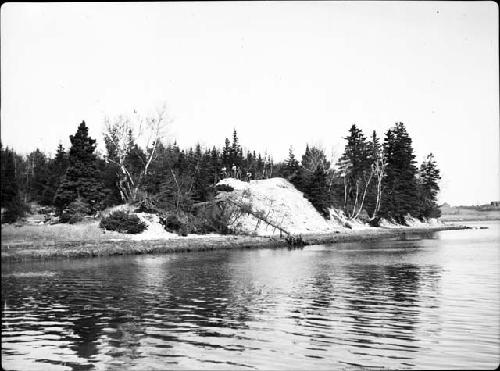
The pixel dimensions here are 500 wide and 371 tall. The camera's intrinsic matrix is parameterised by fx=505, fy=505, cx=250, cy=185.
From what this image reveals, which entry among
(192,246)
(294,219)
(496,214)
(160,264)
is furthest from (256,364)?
(496,214)

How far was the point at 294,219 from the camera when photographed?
231ft

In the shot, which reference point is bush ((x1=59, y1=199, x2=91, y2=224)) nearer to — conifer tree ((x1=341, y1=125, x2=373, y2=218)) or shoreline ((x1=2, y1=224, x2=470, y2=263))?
shoreline ((x1=2, y1=224, x2=470, y2=263))

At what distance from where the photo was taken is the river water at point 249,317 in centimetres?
1211

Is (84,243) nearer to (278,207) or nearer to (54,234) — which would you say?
(54,234)

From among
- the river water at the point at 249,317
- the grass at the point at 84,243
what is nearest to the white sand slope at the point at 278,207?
the grass at the point at 84,243

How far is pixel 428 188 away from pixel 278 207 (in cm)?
5137

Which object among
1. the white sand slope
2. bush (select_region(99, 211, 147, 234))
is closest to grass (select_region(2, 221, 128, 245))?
bush (select_region(99, 211, 147, 234))

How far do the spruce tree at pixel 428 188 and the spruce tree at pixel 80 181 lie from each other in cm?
6704

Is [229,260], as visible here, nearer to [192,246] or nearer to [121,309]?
[192,246]

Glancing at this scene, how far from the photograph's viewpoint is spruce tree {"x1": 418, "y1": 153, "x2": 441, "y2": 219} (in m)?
102

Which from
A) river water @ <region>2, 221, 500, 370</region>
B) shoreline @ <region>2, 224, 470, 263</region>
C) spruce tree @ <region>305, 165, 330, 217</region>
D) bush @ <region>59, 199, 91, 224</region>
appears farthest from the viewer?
spruce tree @ <region>305, 165, 330, 217</region>

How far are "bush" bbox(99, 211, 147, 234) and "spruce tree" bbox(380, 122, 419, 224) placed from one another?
5300 cm

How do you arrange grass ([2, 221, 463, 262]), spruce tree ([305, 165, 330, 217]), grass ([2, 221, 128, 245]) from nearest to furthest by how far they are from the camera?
1. grass ([2, 221, 463, 262])
2. grass ([2, 221, 128, 245])
3. spruce tree ([305, 165, 330, 217])

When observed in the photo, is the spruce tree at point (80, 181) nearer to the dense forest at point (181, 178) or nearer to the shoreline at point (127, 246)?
the dense forest at point (181, 178)
